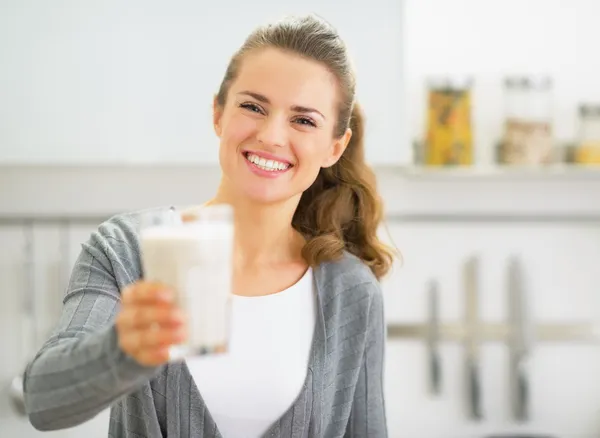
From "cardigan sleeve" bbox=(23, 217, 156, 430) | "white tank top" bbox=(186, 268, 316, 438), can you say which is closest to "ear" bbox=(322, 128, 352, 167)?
"white tank top" bbox=(186, 268, 316, 438)

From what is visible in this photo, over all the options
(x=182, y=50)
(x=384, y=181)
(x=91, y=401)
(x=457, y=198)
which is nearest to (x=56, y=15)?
(x=182, y=50)

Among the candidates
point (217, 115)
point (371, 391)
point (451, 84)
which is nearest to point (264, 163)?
point (217, 115)

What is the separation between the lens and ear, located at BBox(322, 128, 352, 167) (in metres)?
1.43

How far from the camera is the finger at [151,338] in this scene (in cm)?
78

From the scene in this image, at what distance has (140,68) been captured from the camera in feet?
6.59

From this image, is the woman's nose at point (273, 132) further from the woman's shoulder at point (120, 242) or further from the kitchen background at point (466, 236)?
the kitchen background at point (466, 236)

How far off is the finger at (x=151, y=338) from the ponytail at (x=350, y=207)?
0.73m

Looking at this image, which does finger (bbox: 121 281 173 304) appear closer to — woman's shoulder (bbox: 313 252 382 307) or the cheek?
the cheek

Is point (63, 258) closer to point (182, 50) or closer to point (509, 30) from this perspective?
point (182, 50)

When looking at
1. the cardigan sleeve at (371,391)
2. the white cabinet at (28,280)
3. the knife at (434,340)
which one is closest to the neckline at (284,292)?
the cardigan sleeve at (371,391)

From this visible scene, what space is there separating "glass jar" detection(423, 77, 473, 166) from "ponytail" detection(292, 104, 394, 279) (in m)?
0.54

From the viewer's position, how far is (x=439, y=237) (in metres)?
Result: 2.31

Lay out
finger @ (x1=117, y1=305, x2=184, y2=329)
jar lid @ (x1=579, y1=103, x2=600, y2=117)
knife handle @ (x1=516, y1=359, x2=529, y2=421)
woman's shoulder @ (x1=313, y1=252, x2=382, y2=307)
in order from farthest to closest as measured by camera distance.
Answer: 1. knife handle @ (x1=516, y1=359, x2=529, y2=421)
2. jar lid @ (x1=579, y1=103, x2=600, y2=117)
3. woman's shoulder @ (x1=313, y1=252, x2=382, y2=307)
4. finger @ (x1=117, y1=305, x2=184, y2=329)

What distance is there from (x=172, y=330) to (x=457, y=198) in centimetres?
161
